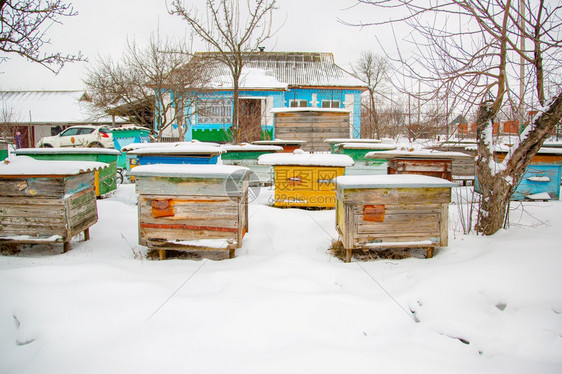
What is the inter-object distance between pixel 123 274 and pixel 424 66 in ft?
13.8

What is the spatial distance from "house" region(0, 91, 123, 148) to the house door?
1044 cm

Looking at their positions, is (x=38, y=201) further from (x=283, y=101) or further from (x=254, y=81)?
(x=254, y=81)

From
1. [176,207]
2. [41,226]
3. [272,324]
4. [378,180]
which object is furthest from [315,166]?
[41,226]

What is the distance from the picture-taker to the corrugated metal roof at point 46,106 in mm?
27234

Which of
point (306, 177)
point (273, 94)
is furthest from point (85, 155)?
point (273, 94)

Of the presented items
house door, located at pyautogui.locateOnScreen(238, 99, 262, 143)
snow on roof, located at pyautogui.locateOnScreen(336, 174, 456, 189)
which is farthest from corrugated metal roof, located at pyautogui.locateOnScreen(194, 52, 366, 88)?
snow on roof, located at pyautogui.locateOnScreen(336, 174, 456, 189)

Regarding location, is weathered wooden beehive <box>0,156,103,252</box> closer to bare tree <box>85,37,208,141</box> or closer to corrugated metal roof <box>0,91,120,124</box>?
bare tree <box>85,37,208,141</box>

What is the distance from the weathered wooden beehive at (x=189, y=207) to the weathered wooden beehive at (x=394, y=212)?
4.26 ft

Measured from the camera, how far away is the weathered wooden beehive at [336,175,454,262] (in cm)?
388

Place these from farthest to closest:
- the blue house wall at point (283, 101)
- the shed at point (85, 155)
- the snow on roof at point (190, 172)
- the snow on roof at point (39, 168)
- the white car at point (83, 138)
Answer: the blue house wall at point (283, 101) → the white car at point (83, 138) → the shed at point (85, 155) → the snow on roof at point (39, 168) → the snow on roof at point (190, 172)

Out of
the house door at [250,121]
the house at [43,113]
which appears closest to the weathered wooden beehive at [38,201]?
the house door at [250,121]

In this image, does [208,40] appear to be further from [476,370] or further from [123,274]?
[476,370]

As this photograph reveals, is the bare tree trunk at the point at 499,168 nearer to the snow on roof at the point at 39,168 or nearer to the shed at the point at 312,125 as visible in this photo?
the snow on roof at the point at 39,168

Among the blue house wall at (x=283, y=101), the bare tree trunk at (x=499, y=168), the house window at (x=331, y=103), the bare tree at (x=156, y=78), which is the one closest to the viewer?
the bare tree trunk at (x=499, y=168)
